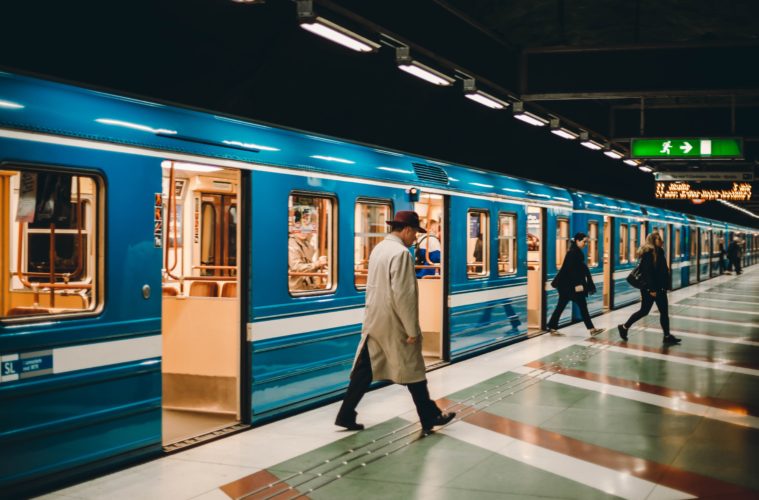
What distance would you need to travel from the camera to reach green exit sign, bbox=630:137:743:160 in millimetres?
14367

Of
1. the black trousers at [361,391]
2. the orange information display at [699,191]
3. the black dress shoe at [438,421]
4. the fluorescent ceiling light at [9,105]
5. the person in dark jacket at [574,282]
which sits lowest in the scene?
the black dress shoe at [438,421]

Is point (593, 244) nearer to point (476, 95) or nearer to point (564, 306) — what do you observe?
point (564, 306)

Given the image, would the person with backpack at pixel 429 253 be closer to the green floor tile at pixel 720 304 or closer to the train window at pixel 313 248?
the train window at pixel 313 248

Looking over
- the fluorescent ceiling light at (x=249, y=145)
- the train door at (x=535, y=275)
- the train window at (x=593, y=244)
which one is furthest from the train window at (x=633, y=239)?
the fluorescent ceiling light at (x=249, y=145)

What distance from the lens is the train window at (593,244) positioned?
1639 cm

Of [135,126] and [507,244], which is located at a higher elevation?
[135,126]

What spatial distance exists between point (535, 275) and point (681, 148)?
3.72m

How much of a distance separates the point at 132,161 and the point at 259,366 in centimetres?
208

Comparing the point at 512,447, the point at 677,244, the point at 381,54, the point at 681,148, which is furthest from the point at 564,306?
the point at 677,244

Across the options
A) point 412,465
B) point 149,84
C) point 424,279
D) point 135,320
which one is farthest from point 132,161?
point 424,279

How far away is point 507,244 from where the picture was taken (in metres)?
12.1

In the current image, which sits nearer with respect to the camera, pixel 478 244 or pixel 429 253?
pixel 478 244

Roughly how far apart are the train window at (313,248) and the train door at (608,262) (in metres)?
11.4

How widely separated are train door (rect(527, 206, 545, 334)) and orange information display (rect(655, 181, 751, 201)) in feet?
36.1
